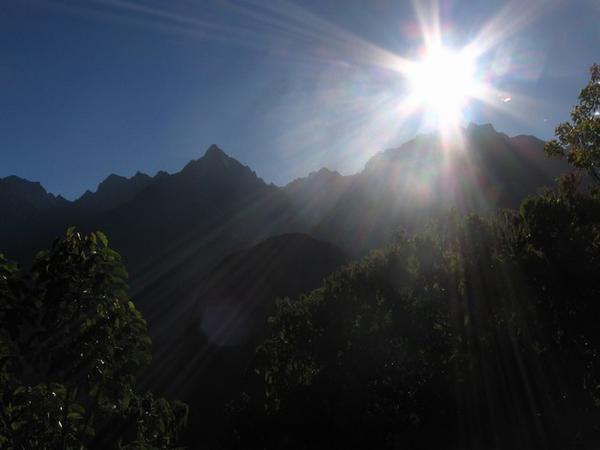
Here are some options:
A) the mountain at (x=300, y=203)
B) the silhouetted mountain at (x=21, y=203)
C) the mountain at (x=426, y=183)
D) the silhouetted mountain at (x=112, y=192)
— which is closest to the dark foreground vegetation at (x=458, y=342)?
the mountain at (x=300, y=203)

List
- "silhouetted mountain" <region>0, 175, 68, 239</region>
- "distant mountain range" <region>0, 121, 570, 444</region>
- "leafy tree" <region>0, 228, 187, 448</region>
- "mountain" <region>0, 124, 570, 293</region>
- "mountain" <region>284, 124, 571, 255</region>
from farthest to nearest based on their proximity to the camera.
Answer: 1. "silhouetted mountain" <region>0, 175, 68, 239</region>
2. "mountain" <region>0, 124, 570, 293</region>
3. "mountain" <region>284, 124, 571, 255</region>
4. "distant mountain range" <region>0, 121, 570, 444</region>
5. "leafy tree" <region>0, 228, 187, 448</region>

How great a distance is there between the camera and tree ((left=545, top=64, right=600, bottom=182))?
32.0 ft

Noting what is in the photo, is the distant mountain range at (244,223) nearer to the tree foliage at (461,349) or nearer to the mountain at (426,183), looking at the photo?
the mountain at (426,183)

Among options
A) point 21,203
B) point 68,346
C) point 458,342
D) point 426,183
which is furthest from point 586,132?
point 21,203

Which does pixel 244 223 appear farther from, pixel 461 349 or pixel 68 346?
pixel 68 346

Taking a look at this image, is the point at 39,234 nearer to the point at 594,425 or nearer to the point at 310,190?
the point at 310,190

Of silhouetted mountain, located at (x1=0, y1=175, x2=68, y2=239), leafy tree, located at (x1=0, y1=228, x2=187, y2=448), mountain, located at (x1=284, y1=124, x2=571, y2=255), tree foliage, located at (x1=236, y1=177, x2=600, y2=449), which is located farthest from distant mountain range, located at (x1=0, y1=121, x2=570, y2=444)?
leafy tree, located at (x1=0, y1=228, x2=187, y2=448)

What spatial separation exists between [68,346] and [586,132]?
10.4m

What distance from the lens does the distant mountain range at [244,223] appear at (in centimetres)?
4728

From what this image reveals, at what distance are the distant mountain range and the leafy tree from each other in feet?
44.7

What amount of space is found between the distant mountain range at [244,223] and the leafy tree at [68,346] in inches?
537

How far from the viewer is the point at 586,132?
9.87 m

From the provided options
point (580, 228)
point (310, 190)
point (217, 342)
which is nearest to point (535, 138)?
point (310, 190)

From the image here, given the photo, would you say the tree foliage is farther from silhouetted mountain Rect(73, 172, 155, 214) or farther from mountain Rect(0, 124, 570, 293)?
silhouetted mountain Rect(73, 172, 155, 214)
